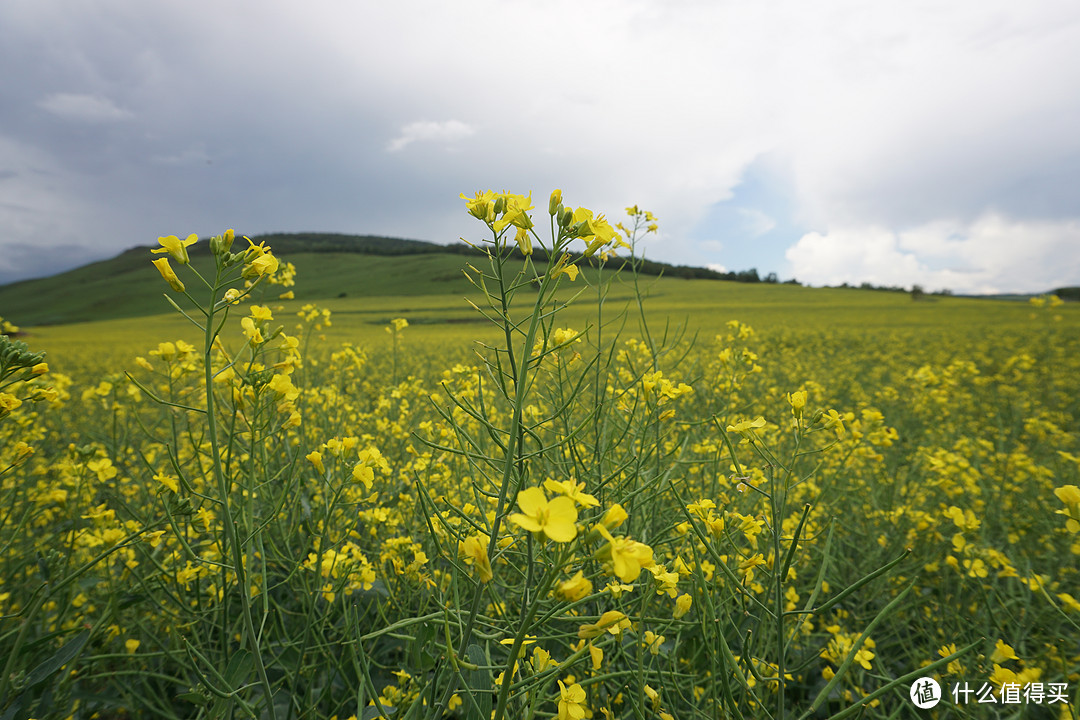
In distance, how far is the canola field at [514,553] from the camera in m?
1.12

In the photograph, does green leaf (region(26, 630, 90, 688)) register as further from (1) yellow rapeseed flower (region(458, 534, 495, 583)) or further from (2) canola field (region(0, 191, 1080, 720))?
(1) yellow rapeseed flower (region(458, 534, 495, 583))

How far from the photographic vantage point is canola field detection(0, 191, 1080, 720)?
112 centimetres

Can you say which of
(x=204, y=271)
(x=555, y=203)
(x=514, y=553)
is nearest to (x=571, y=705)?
(x=514, y=553)

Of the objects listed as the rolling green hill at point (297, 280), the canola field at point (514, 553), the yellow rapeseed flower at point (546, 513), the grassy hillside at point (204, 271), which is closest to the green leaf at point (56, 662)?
the canola field at point (514, 553)

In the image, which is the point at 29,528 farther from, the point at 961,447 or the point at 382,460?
the point at 961,447

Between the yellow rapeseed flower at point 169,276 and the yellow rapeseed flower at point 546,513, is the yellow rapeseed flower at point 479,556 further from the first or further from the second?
the yellow rapeseed flower at point 169,276

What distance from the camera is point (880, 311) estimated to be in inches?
973

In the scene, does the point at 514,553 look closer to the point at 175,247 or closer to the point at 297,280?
the point at 175,247

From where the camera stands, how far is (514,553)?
123 centimetres

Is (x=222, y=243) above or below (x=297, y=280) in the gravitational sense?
below

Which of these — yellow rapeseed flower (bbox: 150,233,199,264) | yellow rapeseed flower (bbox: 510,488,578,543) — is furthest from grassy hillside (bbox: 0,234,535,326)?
yellow rapeseed flower (bbox: 510,488,578,543)

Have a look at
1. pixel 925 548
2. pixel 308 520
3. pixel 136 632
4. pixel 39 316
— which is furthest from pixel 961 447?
pixel 39 316

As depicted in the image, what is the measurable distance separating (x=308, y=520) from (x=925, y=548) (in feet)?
11.1

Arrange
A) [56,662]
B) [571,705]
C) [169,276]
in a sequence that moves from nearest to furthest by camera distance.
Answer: [571,705]
[169,276]
[56,662]
